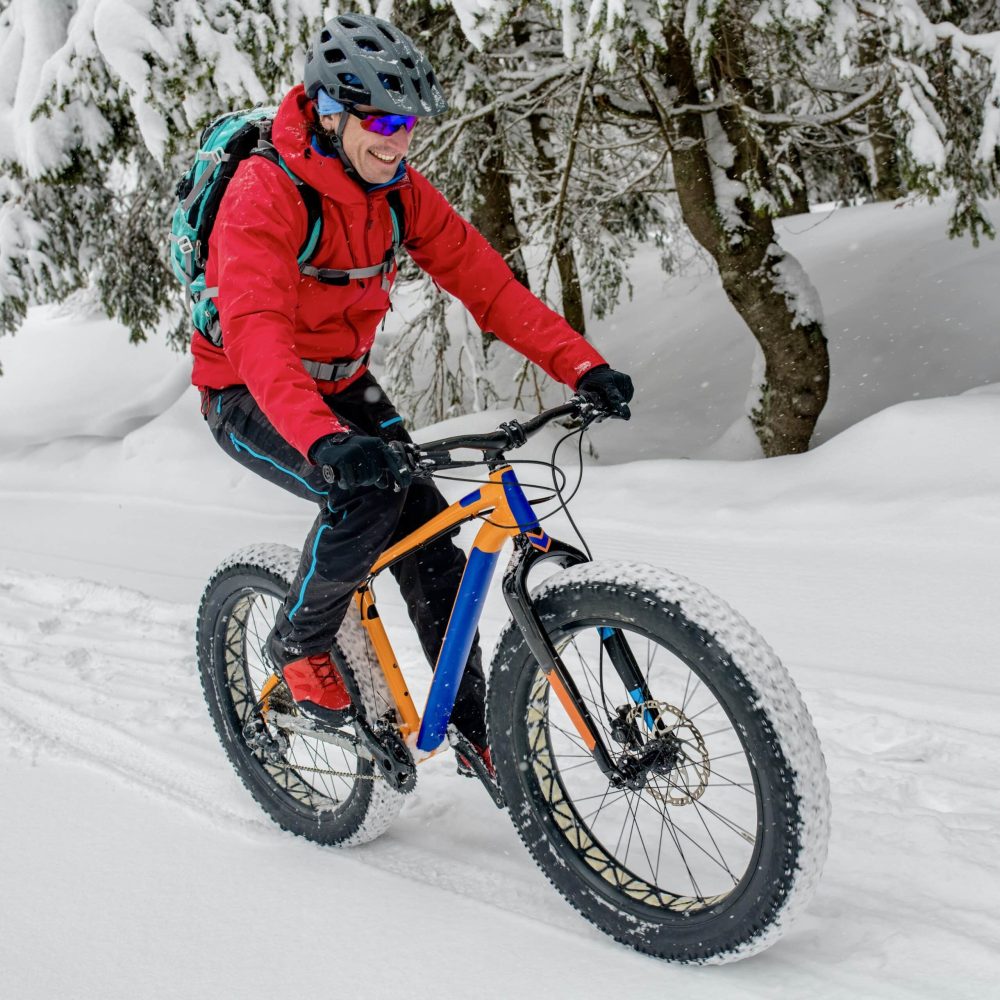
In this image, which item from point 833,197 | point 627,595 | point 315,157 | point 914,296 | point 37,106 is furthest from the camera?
point 833,197

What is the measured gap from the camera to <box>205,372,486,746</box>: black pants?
8.80ft

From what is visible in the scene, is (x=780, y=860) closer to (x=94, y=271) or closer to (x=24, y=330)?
(x=94, y=271)

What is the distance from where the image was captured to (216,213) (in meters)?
2.77

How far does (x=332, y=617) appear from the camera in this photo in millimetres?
2867

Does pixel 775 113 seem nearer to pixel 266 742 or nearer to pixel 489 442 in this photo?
pixel 489 442

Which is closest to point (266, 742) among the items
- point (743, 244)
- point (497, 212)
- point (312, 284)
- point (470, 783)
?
point (470, 783)

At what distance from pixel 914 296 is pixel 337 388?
10.4 m

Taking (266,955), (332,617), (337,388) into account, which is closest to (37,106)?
(337,388)

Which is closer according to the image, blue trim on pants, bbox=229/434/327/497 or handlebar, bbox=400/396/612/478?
handlebar, bbox=400/396/612/478

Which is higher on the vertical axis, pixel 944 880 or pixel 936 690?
pixel 944 880

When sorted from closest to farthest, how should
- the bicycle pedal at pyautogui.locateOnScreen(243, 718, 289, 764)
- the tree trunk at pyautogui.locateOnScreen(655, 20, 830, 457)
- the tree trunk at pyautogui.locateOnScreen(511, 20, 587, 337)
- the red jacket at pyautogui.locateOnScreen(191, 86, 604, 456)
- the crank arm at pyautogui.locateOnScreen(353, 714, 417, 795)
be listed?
the red jacket at pyautogui.locateOnScreen(191, 86, 604, 456)
the crank arm at pyautogui.locateOnScreen(353, 714, 417, 795)
the bicycle pedal at pyautogui.locateOnScreen(243, 718, 289, 764)
the tree trunk at pyautogui.locateOnScreen(655, 20, 830, 457)
the tree trunk at pyautogui.locateOnScreen(511, 20, 587, 337)

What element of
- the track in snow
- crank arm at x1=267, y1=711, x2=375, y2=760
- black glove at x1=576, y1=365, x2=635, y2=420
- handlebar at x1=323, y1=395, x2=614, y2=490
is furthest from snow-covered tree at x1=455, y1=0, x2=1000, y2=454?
crank arm at x1=267, y1=711, x2=375, y2=760

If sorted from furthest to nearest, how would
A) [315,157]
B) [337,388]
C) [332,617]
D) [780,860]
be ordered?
[337,388] < [332,617] < [315,157] < [780,860]

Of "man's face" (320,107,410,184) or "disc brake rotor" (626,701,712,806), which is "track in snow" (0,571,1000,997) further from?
"man's face" (320,107,410,184)
